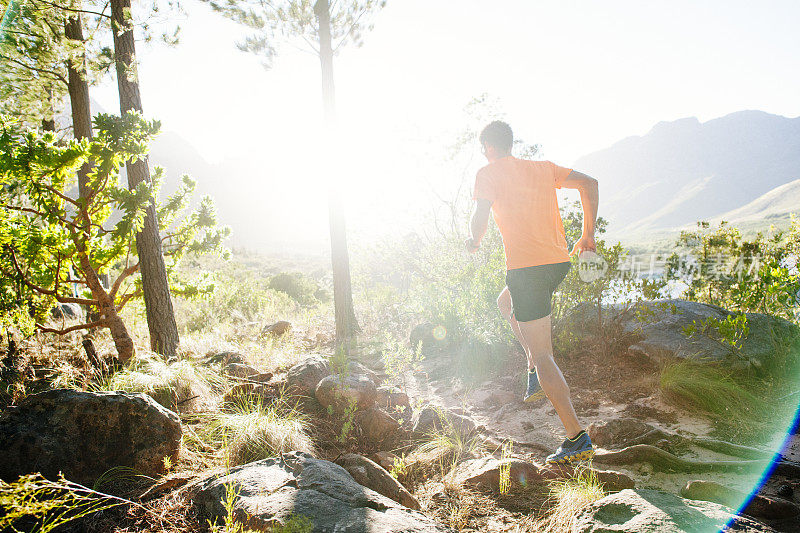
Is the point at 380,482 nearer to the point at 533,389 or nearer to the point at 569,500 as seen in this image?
the point at 569,500

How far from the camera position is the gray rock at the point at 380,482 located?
236 centimetres

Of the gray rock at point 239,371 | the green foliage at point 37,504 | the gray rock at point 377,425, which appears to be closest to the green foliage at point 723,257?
the gray rock at point 377,425

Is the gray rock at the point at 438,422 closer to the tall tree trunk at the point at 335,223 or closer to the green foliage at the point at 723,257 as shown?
the tall tree trunk at the point at 335,223

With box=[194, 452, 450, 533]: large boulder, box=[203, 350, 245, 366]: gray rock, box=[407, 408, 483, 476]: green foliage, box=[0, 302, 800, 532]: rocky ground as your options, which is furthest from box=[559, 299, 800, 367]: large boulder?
box=[203, 350, 245, 366]: gray rock

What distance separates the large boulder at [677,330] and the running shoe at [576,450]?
1883 mm

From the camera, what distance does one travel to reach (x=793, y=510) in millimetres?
1888

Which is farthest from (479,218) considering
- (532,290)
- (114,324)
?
(114,324)

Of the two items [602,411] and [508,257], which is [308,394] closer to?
[508,257]

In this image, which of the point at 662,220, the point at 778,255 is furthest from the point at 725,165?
the point at 778,255

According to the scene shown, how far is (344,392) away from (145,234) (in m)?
3.30

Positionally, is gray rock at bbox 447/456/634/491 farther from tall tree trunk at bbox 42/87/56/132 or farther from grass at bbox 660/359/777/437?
tall tree trunk at bbox 42/87/56/132

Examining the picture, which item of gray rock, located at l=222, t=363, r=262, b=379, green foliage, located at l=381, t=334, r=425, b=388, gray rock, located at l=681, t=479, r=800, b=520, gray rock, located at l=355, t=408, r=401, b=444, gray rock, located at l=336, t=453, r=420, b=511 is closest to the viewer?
gray rock, located at l=681, t=479, r=800, b=520

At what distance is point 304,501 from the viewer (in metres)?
1.78

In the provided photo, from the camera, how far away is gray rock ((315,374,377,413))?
3.57 meters
